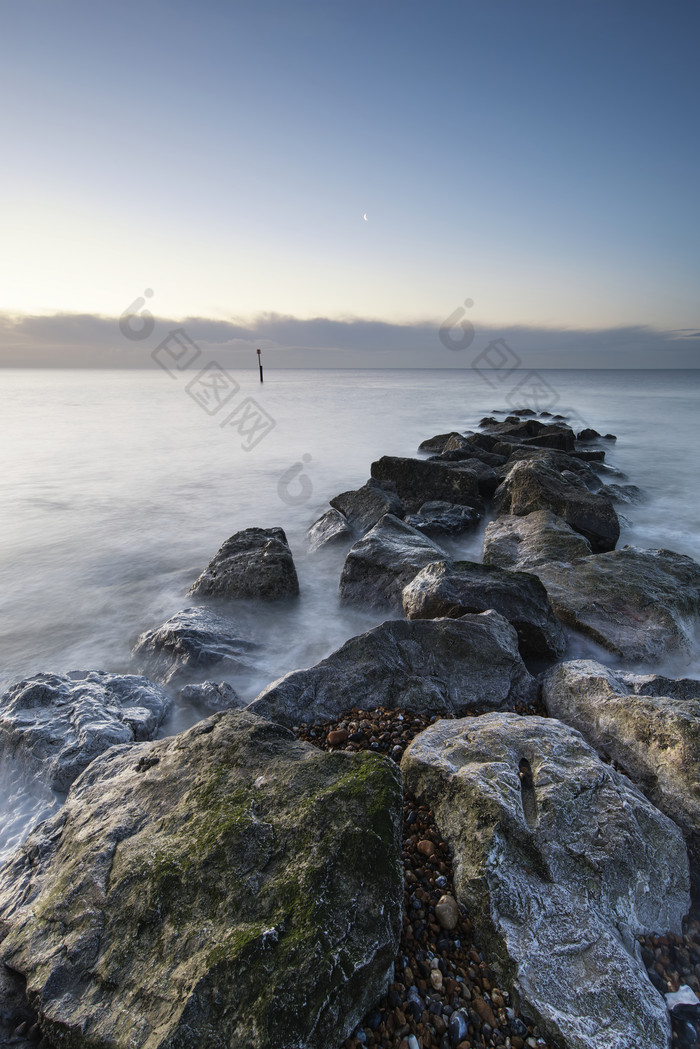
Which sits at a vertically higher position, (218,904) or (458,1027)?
(218,904)

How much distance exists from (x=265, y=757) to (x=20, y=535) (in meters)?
9.57

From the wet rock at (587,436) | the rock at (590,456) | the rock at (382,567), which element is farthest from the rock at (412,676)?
the wet rock at (587,436)

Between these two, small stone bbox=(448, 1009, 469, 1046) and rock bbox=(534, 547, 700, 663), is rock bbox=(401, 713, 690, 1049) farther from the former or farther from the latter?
rock bbox=(534, 547, 700, 663)

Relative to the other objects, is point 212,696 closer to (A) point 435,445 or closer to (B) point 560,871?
(B) point 560,871

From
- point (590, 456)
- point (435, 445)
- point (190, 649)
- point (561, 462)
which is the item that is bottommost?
point (435, 445)

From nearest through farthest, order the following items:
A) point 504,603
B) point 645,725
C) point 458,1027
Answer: point 458,1027
point 645,725
point 504,603

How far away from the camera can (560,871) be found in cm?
241

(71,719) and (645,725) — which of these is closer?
(645,725)

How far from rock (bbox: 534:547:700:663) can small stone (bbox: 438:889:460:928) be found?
10.6 ft

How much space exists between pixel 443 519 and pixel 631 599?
3.95m

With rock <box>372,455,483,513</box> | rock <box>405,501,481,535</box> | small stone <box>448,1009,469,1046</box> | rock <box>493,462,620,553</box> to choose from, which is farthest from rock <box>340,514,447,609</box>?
small stone <box>448,1009,469,1046</box>

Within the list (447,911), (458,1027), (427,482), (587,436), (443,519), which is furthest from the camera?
(587,436)

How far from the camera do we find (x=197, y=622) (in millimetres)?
5680

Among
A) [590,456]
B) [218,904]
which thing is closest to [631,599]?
[218,904]
